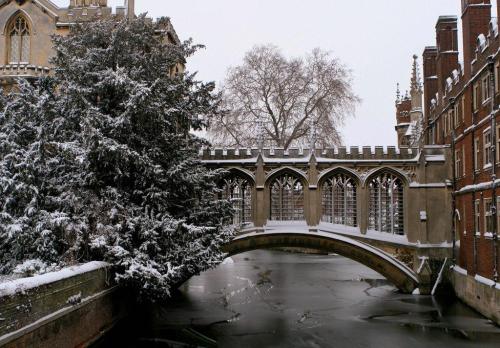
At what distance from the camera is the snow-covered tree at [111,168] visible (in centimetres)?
1413

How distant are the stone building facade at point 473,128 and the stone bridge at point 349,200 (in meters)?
0.90

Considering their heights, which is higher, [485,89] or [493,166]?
[485,89]

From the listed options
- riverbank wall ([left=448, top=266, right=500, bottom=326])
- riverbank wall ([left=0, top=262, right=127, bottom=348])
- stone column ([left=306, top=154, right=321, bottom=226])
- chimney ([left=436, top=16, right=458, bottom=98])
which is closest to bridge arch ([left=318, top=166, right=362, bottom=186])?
stone column ([left=306, top=154, right=321, bottom=226])

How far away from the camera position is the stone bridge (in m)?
20.9

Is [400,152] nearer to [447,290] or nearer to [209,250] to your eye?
[447,290]

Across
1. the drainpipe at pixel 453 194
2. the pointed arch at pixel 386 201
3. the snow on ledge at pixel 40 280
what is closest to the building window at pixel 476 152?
the drainpipe at pixel 453 194

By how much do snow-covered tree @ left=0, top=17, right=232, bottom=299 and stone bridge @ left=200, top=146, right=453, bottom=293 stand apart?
13.9 feet

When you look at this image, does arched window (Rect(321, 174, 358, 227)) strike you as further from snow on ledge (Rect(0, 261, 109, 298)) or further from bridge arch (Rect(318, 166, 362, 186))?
snow on ledge (Rect(0, 261, 109, 298))

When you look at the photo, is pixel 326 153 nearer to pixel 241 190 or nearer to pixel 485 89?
pixel 241 190

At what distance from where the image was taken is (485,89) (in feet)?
55.2

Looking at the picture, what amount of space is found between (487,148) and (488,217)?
208 cm

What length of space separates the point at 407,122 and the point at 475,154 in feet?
95.6

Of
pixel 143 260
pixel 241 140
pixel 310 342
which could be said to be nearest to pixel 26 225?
pixel 143 260

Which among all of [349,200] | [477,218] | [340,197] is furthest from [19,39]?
[477,218]
